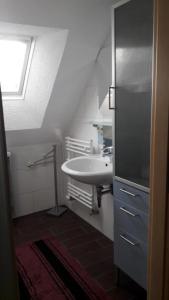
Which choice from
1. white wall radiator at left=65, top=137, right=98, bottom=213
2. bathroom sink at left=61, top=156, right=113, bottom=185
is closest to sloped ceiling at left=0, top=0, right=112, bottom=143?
white wall radiator at left=65, top=137, right=98, bottom=213

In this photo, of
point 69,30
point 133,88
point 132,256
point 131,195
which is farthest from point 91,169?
point 69,30

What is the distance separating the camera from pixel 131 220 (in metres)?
1.75

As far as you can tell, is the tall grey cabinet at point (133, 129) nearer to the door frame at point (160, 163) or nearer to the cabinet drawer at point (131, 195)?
the cabinet drawer at point (131, 195)

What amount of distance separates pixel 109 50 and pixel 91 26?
26cm

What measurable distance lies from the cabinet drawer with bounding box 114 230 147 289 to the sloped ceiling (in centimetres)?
153

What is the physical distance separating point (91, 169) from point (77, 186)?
26.2 inches

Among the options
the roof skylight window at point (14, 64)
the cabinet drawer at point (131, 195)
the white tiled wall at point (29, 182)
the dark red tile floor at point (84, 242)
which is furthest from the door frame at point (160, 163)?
the white tiled wall at point (29, 182)

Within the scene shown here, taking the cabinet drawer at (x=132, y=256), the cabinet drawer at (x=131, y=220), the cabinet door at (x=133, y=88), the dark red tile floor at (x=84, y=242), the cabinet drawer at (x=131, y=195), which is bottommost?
the dark red tile floor at (x=84, y=242)

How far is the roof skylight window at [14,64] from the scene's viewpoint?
245 cm

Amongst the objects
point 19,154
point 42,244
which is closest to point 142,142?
point 42,244

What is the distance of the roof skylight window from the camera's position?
2.45 meters

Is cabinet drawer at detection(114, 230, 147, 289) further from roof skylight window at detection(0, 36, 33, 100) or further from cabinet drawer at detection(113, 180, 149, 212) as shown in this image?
roof skylight window at detection(0, 36, 33, 100)

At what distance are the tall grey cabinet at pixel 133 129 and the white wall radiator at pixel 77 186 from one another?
31.3 inches

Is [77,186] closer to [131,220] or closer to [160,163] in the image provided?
[131,220]
